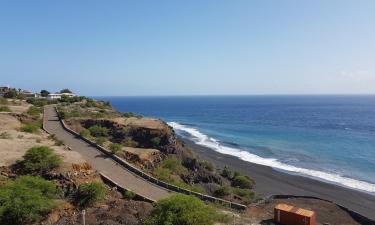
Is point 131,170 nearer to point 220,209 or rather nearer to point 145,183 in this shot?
point 145,183

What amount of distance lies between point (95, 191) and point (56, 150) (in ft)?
Result: 24.6

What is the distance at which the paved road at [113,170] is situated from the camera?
785 inches

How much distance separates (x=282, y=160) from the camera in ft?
153

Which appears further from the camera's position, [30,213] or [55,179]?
[55,179]

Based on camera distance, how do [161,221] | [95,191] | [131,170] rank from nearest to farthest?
1. [161,221]
2. [95,191]
3. [131,170]

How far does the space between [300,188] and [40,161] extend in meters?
23.5

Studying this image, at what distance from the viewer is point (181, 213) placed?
14.1m

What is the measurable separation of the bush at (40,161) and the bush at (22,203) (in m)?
2.82

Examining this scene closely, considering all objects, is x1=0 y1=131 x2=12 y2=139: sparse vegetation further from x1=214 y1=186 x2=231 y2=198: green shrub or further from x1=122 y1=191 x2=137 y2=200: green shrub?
x1=214 y1=186 x2=231 y2=198: green shrub

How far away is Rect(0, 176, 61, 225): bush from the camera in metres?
14.8

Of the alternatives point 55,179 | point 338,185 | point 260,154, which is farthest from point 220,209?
point 260,154

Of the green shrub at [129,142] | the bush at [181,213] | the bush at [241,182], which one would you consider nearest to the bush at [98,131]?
the green shrub at [129,142]

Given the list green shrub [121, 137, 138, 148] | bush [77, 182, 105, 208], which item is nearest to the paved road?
bush [77, 182, 105, 208]

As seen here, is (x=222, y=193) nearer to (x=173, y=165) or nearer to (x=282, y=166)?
(x=173, y=165)
